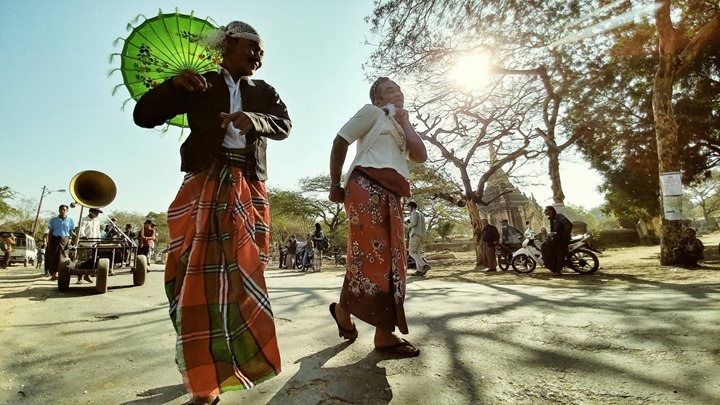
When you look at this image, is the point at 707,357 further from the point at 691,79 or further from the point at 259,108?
the point at 691,79

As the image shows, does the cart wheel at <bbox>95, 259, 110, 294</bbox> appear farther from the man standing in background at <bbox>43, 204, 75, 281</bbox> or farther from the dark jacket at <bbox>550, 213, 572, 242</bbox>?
the dark jacket at <bbox>550, 213, 572, 242</bbox>

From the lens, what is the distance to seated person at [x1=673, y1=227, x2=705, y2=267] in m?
8.45

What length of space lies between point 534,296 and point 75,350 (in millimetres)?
3928

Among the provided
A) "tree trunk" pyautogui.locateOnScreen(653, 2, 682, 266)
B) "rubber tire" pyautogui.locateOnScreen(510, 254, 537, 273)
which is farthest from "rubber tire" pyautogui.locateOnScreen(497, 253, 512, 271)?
"tree trunk" pyautogui.locateOnScreen(653, 2, 682, 266)

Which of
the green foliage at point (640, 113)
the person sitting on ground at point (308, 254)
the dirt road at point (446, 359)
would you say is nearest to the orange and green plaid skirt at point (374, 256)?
the dirt road at point (446, 359)

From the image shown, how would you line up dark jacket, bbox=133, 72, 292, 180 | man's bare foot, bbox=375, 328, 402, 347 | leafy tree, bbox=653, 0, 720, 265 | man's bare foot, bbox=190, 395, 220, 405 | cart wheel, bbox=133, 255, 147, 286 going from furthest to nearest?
leafy tree, bbox=653, 0, 720, 265, cart wheel, bbox=133, 255, 147, 286, man's bare foot, bbox=375, 328, 402, 347, dark jacket, bbox=133, 72, 292, 180, man's bare foot, bbox=190, 395, 220, 405

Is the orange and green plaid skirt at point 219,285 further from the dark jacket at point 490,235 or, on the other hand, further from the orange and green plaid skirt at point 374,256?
the dark jacket at point 490,235

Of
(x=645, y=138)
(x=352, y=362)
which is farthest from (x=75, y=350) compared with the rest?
(x=645, y=138)

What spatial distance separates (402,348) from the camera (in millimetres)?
Result: 2045

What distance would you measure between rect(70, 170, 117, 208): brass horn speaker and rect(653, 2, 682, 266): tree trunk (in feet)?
38.8

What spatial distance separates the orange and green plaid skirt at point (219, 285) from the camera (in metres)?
1.50

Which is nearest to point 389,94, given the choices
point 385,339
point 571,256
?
point 385,339

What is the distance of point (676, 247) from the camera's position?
876cm

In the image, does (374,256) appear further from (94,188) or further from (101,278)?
(94,188)
